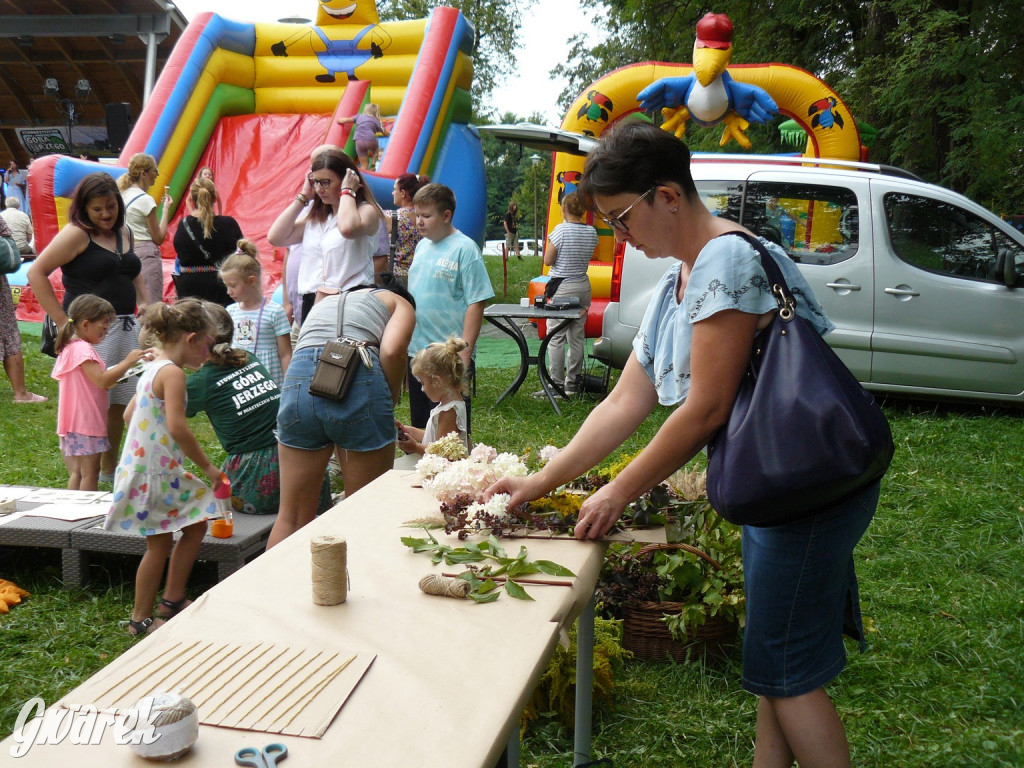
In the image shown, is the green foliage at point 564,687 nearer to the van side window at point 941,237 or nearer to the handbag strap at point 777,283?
the handbag strap at point 777,283

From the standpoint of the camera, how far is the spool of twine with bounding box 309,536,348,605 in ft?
5.98

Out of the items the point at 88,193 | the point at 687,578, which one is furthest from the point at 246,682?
the point at 88,193

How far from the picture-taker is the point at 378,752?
1.34m

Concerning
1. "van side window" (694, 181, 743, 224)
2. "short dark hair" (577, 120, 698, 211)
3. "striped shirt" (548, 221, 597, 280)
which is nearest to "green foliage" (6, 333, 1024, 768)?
"short dark hair" (577, 120, 698, 211)

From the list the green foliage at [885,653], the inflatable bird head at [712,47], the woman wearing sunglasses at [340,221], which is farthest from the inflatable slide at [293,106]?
the green foliage at [885,653]

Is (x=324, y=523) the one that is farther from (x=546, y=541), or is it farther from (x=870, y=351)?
(x=870, y=351)

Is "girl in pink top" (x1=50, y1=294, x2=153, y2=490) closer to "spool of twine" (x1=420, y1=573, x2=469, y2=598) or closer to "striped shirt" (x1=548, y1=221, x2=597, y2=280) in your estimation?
"spool of twine" (x1=420, y1=573, x2=469, y2=598)

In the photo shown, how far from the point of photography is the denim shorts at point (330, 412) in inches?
128

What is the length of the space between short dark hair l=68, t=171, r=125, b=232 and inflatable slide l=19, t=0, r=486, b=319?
16.8ft

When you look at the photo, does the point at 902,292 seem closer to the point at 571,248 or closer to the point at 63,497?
the point at 571,248

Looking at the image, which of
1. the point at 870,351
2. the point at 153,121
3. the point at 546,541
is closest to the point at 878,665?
the point at 546,541

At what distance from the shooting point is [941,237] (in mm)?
7156

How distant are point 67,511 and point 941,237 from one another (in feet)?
21.4

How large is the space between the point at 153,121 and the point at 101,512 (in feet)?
29.4
